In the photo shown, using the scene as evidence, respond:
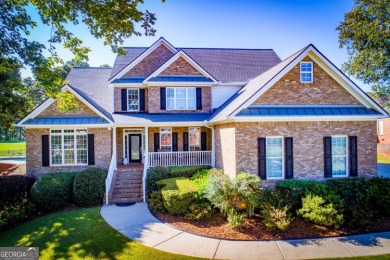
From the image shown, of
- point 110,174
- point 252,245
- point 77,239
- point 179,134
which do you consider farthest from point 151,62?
point 252,245

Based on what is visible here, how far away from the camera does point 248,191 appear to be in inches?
374

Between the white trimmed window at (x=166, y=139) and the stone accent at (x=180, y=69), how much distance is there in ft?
14.6

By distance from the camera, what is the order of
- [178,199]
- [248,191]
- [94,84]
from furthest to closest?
[94,84] → [178,199] → [248,191]

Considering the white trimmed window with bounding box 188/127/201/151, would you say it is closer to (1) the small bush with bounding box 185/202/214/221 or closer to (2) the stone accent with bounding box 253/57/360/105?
(2) the stone accent with bounding box 253/57/360/105

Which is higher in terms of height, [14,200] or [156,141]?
[156,141]

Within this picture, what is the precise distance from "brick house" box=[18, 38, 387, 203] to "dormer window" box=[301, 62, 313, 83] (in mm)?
54

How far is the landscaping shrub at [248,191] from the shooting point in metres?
9.53

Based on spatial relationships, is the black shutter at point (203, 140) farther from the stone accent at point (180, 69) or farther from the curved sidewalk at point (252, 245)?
the curved sidewalk at point (252, 245)

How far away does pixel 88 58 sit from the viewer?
37.2 ft

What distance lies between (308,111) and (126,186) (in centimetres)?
1133

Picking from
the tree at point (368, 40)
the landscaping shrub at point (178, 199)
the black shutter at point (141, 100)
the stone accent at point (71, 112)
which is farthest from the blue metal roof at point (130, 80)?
the tree at point (368, 40)

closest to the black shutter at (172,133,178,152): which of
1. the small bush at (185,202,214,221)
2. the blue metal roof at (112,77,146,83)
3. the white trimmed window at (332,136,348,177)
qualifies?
the blue metal roof at (112,77,146,83)

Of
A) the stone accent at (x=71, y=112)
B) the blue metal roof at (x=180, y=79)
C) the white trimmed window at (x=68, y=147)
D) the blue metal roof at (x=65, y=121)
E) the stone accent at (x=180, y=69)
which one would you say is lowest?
the white trimmed window at (x=68, y=147)

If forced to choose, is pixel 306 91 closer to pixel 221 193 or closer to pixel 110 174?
pixel 221 193
